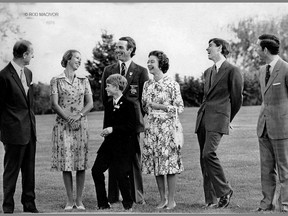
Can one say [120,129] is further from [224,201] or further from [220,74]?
[224,201]

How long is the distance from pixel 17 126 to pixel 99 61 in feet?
5.94

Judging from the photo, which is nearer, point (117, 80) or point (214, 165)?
point (117, 80)

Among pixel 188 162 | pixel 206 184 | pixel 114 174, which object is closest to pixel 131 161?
pixel 114 174

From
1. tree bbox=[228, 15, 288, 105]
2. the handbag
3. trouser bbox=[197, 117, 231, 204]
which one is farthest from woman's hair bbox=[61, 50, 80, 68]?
tree bbox=[228, 15, 288, 105]

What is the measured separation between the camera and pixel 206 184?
733 centimetres

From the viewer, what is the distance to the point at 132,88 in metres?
7.46

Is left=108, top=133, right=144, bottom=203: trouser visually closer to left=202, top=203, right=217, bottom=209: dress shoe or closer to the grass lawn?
the grass lawn

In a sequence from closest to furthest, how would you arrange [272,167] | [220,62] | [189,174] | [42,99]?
[272,167] < [220,62] < [42,99] < [189,174]

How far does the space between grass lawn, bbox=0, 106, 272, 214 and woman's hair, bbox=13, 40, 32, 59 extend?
1215 mm

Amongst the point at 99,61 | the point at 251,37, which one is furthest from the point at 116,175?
the point at 251,37

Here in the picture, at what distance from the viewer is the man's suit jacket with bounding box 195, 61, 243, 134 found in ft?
23.3

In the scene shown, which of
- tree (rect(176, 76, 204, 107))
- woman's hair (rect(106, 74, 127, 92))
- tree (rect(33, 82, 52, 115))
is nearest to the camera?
woman's hair (rect(106, 74, 127, 92))

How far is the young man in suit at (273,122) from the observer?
681 centimetres

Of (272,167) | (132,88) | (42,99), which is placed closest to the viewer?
(272,167)
